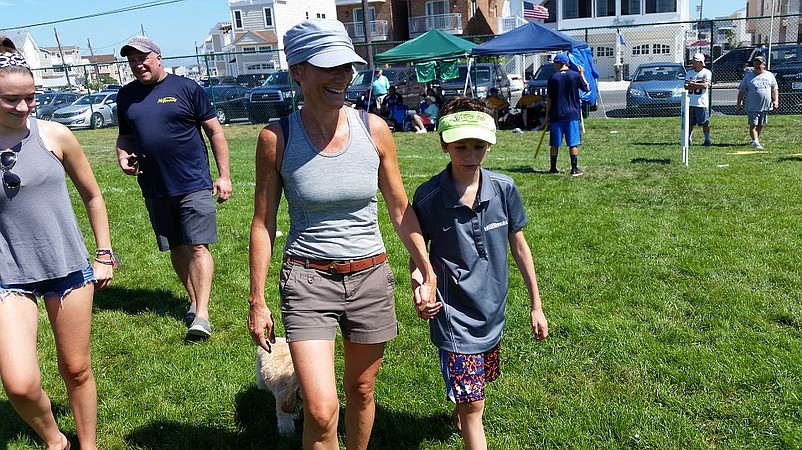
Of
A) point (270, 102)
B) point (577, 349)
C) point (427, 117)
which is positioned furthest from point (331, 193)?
point (270, 102)

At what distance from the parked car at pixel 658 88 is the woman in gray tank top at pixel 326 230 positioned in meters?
17.5

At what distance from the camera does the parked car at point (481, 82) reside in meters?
20.5

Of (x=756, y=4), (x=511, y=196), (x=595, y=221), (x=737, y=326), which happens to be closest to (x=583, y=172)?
(x=595, y=221)

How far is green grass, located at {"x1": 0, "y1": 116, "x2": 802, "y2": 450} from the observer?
350 cm

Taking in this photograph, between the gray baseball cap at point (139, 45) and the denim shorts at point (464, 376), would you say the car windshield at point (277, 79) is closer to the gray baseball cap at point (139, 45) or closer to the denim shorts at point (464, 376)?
the gray baseball cap at point (139, 45)

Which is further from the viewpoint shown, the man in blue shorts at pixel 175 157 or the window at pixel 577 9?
the window at pixel 577 9

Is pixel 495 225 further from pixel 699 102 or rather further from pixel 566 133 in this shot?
pixel 699 102

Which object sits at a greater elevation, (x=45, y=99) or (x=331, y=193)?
(x=45, y=99)

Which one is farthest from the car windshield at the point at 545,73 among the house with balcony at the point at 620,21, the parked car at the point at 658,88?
the house with balcony at the point at 620,21

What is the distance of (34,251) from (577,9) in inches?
2182

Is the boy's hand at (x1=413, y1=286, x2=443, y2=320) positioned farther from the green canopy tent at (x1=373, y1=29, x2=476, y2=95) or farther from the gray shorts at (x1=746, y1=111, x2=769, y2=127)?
the green canopy tent at (x1=373, y1=29, x2=476, y2=95)

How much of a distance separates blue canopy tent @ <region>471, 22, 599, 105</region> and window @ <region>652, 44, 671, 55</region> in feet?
88.4

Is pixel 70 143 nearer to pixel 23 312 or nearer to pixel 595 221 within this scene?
pixel 23 312

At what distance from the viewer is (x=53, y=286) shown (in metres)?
2.96
